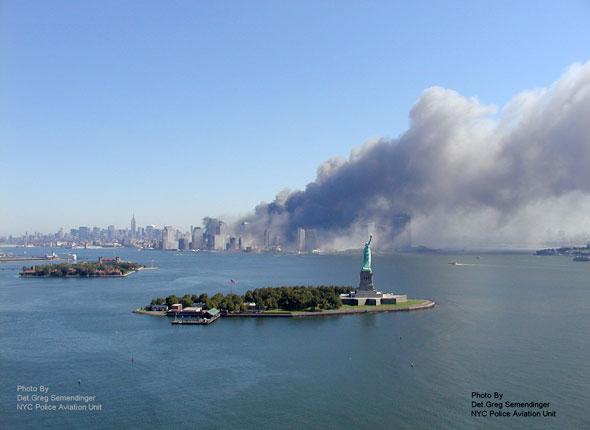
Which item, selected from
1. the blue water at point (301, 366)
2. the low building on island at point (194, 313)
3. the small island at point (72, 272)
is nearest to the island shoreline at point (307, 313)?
the low building on island at point (194, 313)

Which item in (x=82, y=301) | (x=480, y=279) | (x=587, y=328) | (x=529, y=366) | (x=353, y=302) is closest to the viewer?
(x=529, y=366)

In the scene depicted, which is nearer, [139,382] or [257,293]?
[139,382]

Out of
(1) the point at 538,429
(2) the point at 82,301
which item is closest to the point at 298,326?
(1) the point at 538,429

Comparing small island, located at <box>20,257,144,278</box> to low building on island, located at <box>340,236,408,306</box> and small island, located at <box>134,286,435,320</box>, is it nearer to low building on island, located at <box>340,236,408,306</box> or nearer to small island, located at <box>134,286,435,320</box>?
small island, located at <box>134,286,435,320</box>

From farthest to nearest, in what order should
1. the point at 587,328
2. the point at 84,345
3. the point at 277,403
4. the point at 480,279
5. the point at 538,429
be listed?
the point at 480,279
the point at 587,328
the point at 84,345
the point at 277,403
the point at 538,429

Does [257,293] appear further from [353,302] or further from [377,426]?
[377,426]

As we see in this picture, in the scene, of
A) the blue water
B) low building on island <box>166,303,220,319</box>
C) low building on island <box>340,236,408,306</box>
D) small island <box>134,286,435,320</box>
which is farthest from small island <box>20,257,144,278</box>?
low building on island <box>340,236,408,306</box>

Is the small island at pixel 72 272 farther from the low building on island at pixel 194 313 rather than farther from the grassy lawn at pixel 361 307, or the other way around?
the grassy lawn at pixel 361 307

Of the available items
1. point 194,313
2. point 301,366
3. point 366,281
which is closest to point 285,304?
point 194,313

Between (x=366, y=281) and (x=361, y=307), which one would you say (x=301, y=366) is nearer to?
(x=361, y=307)
